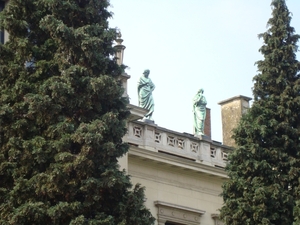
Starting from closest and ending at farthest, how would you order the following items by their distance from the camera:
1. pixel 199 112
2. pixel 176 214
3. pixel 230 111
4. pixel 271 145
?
pixel 271 145 → pixel 176 214 → pixel 199 112 → pixel 230 111

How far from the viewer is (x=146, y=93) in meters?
28.3

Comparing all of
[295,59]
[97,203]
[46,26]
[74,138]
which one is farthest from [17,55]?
[295,59]

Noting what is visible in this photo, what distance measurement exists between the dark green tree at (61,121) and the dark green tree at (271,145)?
4.54 m

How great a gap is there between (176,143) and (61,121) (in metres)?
9.86

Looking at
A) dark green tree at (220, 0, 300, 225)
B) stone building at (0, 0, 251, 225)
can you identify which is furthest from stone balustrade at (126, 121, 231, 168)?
dark green tree at (220, 0, 300, 225)

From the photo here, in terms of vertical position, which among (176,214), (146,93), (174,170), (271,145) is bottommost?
(176,214)

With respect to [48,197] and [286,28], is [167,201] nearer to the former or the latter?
[286,28]

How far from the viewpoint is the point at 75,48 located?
64.5 ft

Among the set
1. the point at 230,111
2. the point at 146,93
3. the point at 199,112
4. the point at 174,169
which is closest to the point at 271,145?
the point at 174,169

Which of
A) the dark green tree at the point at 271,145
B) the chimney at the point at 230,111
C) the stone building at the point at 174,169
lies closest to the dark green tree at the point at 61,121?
the dark green tree at the point at 271,145

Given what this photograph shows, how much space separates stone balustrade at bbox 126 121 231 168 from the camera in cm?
2702

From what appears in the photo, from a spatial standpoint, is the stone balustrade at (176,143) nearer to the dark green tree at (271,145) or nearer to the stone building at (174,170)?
the stone building at (174,170)

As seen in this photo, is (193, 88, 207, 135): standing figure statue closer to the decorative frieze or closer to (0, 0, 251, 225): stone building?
(0, 0, 251, 225): stone building

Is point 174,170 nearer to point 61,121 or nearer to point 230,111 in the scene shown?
point 230,111
